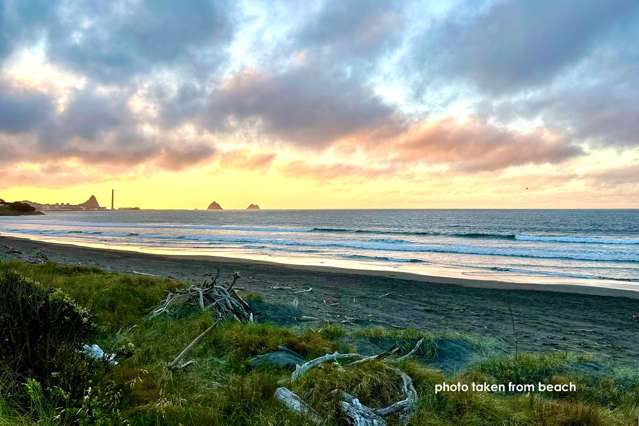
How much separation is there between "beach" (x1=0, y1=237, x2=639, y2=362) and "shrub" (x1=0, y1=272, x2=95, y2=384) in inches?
210

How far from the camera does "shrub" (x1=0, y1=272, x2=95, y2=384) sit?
372cm

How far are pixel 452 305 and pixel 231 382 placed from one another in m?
10.4

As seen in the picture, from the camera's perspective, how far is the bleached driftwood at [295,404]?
365cm

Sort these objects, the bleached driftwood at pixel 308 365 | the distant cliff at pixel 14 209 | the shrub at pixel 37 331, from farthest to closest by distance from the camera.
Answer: the distant cliff at pixel 14 209
the bleached driftwood at pixel 308 365
the shrub at pixel 37 331

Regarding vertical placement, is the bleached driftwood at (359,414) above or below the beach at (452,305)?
above

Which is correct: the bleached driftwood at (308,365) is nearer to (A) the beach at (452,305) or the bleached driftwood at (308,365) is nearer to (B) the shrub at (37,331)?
(B) the shrub at (37,331)

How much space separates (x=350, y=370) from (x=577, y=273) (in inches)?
916

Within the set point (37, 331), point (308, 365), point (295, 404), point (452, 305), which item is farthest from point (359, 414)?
point (452, 305)

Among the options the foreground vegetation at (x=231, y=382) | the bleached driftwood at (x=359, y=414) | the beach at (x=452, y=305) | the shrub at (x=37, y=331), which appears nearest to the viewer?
the foreground vegetation at (x=231, y=382)

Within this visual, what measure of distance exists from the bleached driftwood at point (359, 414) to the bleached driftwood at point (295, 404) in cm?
26

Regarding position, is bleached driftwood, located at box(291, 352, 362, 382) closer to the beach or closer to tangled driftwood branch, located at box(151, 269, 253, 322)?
tangled driftwood branch, located at box(151, 269, 253, 322)

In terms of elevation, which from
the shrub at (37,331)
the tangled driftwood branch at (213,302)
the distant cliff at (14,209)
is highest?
the distant cliff at (14,209)

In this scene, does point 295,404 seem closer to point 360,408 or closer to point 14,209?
point 360,408

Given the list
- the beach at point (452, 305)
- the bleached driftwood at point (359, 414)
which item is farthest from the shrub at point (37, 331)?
the beach at point (452, 305)
